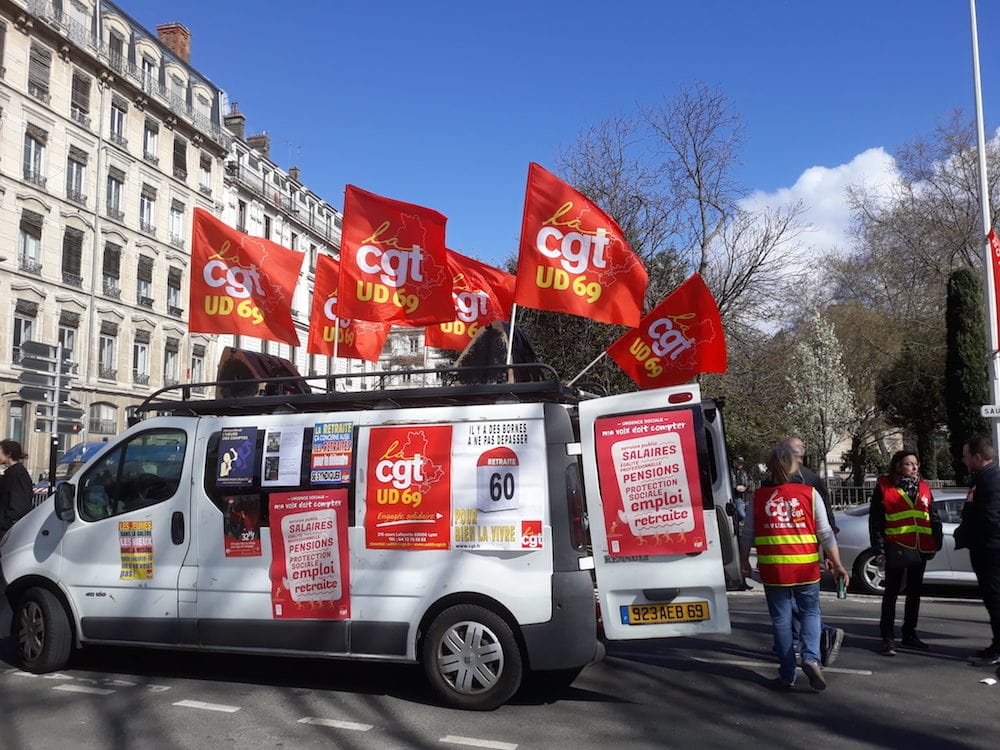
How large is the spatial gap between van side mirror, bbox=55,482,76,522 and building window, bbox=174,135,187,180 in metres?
39.4

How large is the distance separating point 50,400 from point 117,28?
2799 centimetres

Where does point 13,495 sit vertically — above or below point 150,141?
below

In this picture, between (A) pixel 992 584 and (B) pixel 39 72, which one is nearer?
(A) pixel 992 584

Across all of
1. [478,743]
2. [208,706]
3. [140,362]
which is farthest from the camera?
[140,362]

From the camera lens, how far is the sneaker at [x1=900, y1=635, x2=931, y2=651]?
776cm

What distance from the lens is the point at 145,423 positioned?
6707 mm

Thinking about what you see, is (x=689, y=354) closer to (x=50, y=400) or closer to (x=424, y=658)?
(x=424, y=658)

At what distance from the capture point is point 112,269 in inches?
1499

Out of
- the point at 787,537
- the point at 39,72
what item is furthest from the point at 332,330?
the point at 39,72

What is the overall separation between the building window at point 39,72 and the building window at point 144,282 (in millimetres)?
8111

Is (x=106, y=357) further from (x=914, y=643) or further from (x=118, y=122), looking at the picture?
(x=914, y=643)

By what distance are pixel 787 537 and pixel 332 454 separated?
10.8ft


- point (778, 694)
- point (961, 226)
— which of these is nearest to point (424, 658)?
point (778, 694)

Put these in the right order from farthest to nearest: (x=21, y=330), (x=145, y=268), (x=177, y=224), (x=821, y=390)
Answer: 1. (x=177, y=224)
2. (x=821, y=390)
3. (x=145, y=268)
4. (x=21, y=330)
